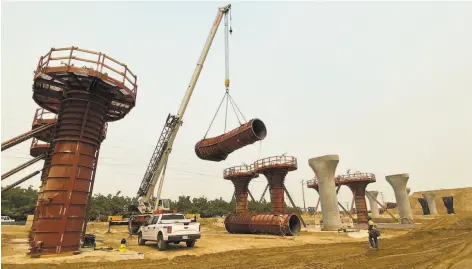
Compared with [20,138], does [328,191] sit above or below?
below

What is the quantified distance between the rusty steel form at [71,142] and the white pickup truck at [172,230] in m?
4.06

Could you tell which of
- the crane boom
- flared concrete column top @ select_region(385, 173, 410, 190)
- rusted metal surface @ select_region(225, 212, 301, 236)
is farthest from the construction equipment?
flared concrete column top @ select_region(385, 173, 410, 190)

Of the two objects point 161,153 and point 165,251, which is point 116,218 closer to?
point 161,153

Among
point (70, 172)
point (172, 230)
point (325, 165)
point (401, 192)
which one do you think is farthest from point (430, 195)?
point (70, 172)

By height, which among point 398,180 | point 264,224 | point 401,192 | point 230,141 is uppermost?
point 398,180

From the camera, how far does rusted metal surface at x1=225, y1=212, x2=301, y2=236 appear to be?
27.0 metres

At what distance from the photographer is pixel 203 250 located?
16578mm

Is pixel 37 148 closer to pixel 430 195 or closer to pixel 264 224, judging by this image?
pixel 264 224

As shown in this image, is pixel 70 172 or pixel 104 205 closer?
pixel 70 172

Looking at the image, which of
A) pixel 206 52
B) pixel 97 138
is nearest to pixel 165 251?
pixel 97 138

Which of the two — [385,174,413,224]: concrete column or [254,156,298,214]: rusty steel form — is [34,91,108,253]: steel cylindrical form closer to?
[254,156,298,214]: rusty steel form

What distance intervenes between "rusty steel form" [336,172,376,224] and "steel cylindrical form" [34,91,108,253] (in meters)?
42.0

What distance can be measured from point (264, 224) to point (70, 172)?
62.7 feet

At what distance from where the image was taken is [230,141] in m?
21.3
